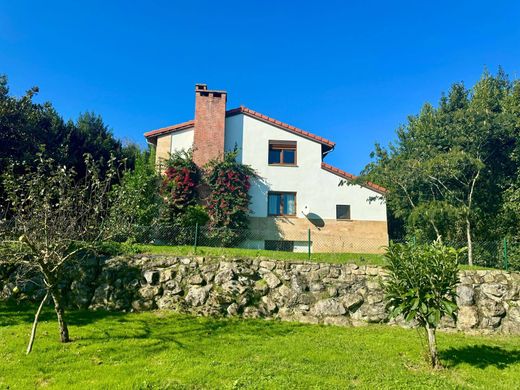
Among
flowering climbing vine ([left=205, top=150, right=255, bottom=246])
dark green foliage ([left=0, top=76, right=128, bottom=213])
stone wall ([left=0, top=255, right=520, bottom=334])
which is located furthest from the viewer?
flowering climbing vine ([left=205, top=150, right=255, bottom=246])

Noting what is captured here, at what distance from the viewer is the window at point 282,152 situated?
20.6 metres

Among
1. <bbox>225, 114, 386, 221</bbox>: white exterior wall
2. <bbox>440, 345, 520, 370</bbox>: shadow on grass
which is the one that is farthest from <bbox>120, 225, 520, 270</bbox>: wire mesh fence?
<bbox>440, 345, 520, 370</bbox>: shadow on grass

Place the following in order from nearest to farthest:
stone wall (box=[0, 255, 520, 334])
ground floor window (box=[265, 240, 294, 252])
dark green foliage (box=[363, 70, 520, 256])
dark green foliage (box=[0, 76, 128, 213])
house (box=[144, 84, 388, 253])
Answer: stone wall (box=[0, 255, 520, 334])
dark green foliage (box=[0, 76, 128, 213])
dark green foliage (box=[363, 70, 520, 256])
ground floor window (box=[265, 240, 294, 252])
house (box=[144, 84, 388, 253])

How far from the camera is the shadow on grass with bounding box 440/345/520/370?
734cm

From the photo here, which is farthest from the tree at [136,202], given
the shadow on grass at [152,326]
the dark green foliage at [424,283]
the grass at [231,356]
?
the dark green foliage at [424,283]

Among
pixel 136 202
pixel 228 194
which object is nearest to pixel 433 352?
pixel 136 202

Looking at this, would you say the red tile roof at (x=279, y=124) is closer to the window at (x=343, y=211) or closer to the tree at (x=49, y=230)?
the window at (x=343, y=211)

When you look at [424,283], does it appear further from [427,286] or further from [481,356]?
[481,356]

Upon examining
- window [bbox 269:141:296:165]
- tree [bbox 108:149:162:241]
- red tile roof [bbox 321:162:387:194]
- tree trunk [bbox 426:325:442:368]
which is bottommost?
tree trunk [bbox 426:325:442:368]

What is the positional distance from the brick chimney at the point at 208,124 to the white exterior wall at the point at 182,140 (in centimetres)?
54

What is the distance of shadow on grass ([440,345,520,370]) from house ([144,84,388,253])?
10.0 meters

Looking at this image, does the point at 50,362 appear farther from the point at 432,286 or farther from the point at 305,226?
the point at 305,226

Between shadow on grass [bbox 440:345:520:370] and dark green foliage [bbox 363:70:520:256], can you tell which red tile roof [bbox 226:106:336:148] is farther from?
shadow on grass [bbox 440:345:520:370]

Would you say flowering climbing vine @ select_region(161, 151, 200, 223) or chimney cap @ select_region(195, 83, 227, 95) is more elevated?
chimney cap @ select_region(195, 83, 227, 95)
